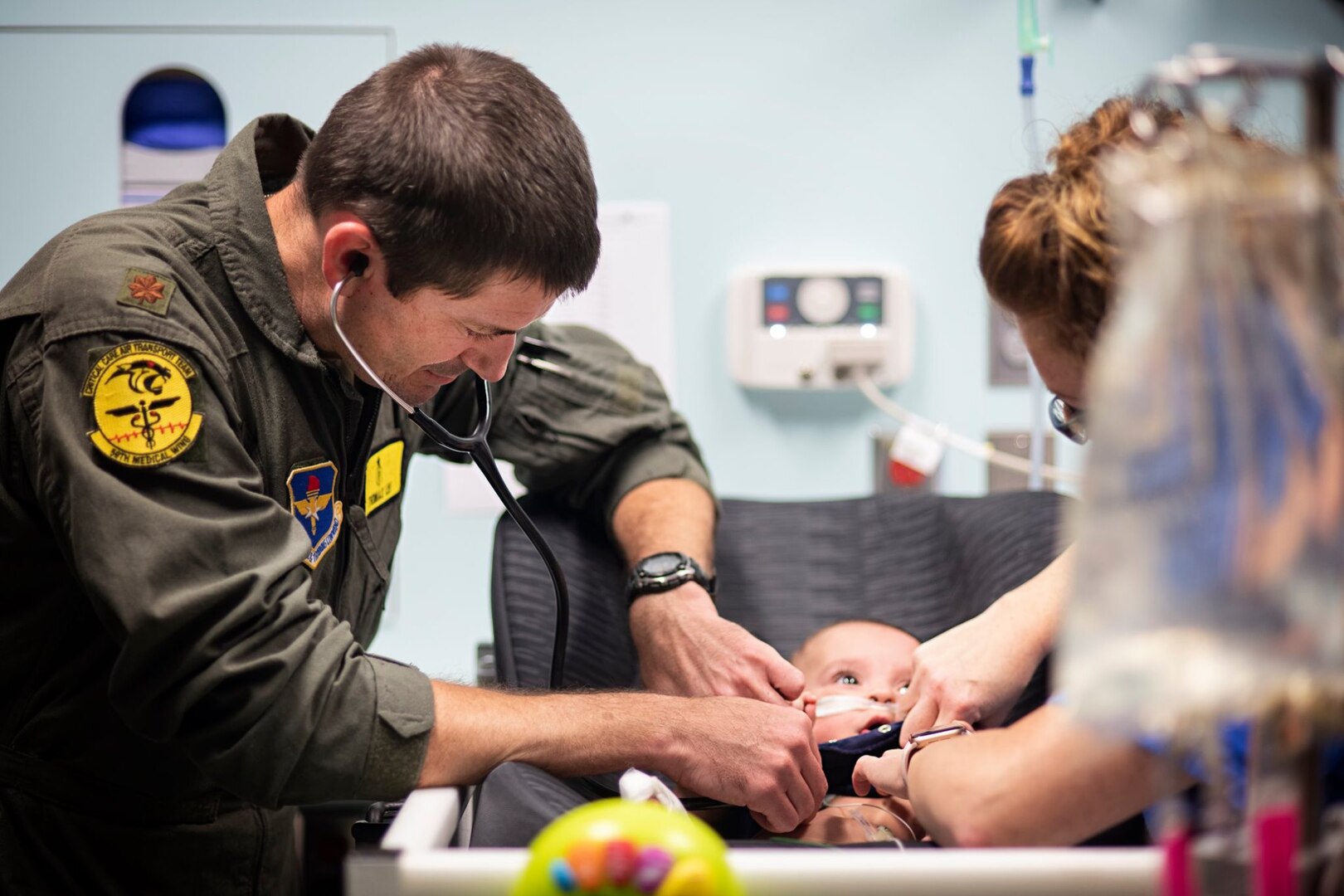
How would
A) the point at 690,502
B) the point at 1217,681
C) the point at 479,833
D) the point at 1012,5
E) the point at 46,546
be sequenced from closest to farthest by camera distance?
the point at 1217,681 < the point at 479,833 < the point at 46,546 < the point at 690,502 < the point at 1012,5

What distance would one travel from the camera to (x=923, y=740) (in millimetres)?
1132

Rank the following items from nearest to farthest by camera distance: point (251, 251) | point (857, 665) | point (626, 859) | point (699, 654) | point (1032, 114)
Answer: point (626, 859) → point (251, 251) → point (699, 654) → point (857, 665) → point (1032, 114)

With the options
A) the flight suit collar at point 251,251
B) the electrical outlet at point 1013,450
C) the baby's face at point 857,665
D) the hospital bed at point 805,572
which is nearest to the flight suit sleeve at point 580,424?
the hospital bed at point 805,572

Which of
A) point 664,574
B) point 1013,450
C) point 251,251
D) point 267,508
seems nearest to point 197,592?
point 267,508

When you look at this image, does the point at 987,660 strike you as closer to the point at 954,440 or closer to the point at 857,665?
the point at 857,665

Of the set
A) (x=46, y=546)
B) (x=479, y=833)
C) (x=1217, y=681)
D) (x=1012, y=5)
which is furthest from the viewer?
(x=1012, y=5)

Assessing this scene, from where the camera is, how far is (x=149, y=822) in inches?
49.7

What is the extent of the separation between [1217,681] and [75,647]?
1.09 m

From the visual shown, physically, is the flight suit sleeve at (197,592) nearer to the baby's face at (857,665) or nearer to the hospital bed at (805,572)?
the hospital bed at (805,572)

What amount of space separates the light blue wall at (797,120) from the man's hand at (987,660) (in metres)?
0.92

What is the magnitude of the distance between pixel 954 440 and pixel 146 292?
1.57 meters

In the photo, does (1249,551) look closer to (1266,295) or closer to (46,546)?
(1266,295)

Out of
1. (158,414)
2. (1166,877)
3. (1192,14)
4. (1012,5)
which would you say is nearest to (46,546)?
(158,414)

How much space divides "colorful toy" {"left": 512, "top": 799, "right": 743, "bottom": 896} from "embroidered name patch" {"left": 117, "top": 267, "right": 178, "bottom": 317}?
0.67m
